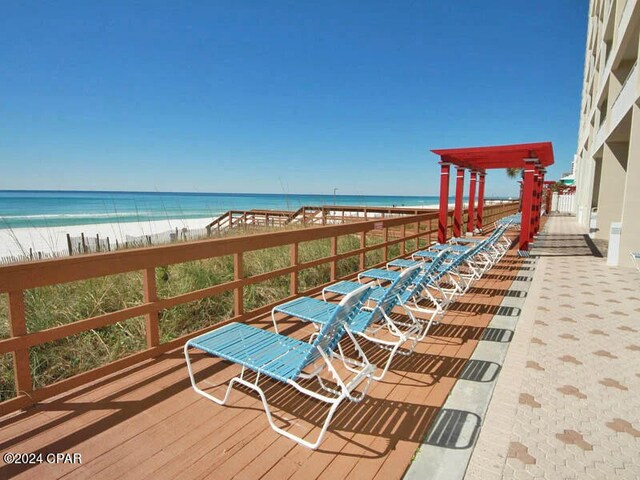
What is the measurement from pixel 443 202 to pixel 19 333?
885 cm

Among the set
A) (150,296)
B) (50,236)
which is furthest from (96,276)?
(50,236)

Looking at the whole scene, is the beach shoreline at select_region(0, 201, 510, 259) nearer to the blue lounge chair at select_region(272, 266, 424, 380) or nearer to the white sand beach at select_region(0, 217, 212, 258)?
the white sand beach at select_region(0, 217, 212, 258)

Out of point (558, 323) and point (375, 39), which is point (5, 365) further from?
point (375, 39)

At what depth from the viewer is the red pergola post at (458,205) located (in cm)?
1043

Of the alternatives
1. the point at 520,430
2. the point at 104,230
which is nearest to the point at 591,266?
the point at 520,430

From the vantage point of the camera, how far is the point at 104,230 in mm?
22656

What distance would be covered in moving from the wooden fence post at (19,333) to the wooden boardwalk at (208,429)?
18 cm

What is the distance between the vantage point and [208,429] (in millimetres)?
2033

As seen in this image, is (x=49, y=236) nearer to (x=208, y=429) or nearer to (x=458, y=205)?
(x=208, y=429)

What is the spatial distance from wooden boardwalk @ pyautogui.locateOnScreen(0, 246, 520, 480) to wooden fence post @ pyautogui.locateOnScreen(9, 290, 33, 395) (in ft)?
0.59

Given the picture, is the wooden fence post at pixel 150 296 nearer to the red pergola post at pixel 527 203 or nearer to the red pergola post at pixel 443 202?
the red pergola post at pixel 443 202

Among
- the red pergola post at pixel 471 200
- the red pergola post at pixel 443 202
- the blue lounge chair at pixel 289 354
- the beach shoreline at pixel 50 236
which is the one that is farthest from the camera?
the red pergola post at pixel 471 200

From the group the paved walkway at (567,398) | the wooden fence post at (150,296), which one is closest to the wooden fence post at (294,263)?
the wooden fence post at (150,296)

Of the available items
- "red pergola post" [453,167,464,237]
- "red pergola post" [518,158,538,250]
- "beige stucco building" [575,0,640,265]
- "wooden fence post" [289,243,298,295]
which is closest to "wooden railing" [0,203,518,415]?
"wooden fence post" [289,243,298,295]
